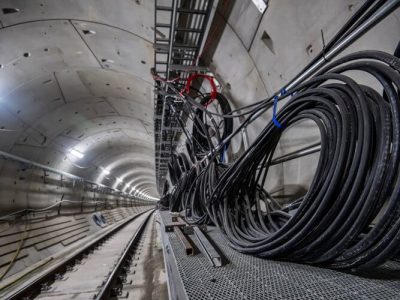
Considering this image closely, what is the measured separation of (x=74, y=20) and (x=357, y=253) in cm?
410

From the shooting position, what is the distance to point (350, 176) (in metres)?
0.97

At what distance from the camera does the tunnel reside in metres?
0.98

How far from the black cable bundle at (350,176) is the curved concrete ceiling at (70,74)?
244 centimetres

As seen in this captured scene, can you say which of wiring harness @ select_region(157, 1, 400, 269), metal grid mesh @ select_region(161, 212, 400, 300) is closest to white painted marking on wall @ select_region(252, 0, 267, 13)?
wiring harness @ select_region(157, 1, 400, 269)

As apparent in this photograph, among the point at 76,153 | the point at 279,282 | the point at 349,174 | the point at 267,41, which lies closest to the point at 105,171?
the point at 76,153

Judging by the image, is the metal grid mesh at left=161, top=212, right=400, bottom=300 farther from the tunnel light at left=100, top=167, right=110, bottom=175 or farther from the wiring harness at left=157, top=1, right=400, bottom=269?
the tunnel light at left=100, top=167, right=110, bottom=175

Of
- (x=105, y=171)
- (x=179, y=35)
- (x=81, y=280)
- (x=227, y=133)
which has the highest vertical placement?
(x=179, y=35)

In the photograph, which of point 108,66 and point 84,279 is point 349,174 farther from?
point 108,66

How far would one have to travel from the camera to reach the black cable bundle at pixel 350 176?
85 centimetres

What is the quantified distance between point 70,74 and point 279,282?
5.15m

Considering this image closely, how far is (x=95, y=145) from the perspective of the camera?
8.52 meters

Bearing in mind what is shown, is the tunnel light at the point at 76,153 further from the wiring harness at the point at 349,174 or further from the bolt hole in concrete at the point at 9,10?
the wiring harness at the point at 349,174

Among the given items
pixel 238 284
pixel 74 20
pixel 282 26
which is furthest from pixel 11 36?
pixel 238 284

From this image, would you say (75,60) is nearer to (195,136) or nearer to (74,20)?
(74,20)
